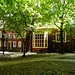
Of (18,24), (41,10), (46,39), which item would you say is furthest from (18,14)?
(46,39)

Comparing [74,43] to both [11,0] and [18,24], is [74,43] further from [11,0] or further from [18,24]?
[11,0]

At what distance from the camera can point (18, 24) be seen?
16734mm

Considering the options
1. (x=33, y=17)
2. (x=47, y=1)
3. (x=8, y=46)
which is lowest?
(x=8, y=46)

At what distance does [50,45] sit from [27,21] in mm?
14683

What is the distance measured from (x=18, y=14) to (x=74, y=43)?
59.7 feet

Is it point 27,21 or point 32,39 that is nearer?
point 27,21

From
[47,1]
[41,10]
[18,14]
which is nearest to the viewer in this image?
[18,14]

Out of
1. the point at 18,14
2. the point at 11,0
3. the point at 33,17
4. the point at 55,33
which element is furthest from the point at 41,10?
the point at 55,33

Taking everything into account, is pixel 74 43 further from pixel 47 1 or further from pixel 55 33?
pixel 47 1

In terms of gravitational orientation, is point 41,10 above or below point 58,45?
above

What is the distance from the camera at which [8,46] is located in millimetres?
39188

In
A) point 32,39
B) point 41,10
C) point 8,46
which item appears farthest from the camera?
point 8,46

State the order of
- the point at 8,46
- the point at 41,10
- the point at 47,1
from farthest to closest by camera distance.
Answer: the point at 8,46 → the point at 47,1 → the point at 41,10

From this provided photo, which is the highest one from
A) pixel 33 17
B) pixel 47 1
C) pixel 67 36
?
pixel 47 1
